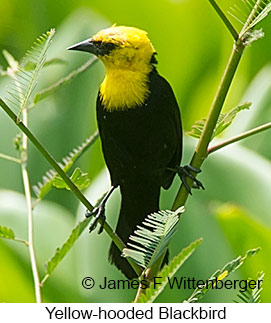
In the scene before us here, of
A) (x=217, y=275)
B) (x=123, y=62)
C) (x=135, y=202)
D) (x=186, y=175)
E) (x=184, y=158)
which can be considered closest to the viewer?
(x=217, y=275)

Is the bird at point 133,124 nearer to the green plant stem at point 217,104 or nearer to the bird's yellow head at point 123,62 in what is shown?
the bird's yellow head at point 123,62

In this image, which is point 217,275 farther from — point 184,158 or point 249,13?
point 184,158

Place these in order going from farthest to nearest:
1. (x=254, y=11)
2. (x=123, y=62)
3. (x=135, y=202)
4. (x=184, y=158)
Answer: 1. (x=184, y=158)
2. (x=135, y=202)
3. (x=123, y=62)
4. (x=254, y=11)

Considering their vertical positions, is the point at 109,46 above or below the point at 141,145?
above

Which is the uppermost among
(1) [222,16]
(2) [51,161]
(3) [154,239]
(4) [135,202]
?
(1) [222,16]

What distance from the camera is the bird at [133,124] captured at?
71.2 inches

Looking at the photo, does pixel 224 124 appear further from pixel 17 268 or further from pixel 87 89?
pixel 87 89

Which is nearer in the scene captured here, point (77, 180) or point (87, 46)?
point (77, 180)

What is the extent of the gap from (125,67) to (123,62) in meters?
0.02

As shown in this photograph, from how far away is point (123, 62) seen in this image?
5.96 feet

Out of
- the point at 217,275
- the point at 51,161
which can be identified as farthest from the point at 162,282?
the point at 51,161

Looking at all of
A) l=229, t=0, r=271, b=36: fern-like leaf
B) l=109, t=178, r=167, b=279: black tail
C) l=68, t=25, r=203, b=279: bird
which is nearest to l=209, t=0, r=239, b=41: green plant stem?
l=229, t=0, r=271, b=36: fern-like leaf

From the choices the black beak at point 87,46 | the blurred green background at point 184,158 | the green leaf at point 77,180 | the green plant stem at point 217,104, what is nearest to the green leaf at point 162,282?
the green plant stem at point 217,104
